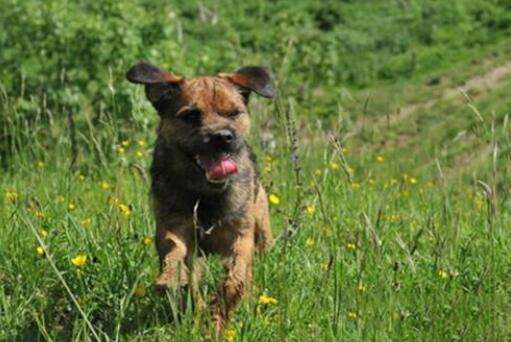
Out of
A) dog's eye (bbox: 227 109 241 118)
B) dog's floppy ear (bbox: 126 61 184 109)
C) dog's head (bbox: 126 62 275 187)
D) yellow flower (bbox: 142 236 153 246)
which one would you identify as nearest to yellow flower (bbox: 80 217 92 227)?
yellow flower (bbox: 142 236 153 246)

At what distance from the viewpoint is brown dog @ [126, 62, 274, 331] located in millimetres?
5570

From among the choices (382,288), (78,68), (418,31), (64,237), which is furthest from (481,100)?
(382,288)

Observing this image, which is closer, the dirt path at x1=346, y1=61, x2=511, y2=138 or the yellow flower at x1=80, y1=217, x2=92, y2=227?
the yellow flower at x1=80, y1=217, x2=92, y2=227

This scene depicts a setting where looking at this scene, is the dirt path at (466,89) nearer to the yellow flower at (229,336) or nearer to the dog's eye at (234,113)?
the dog's eye at (234,113)

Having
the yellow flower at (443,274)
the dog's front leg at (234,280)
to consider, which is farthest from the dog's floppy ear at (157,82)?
the yellow flower at (443,274)

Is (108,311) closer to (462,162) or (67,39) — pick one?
(67,39)

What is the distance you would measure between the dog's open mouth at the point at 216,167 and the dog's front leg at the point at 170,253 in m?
0.33

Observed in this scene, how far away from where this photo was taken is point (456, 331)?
14.8ft

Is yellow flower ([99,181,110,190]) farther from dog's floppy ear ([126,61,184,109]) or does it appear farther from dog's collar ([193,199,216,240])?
dog's collar ([193,199,216,240])

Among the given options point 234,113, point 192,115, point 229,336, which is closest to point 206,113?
point 192,115

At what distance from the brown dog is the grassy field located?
0.61 feet

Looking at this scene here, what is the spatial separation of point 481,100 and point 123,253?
13.4 metres

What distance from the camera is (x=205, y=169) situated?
5664 mm

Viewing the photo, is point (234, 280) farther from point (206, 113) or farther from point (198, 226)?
point (206, 113)
